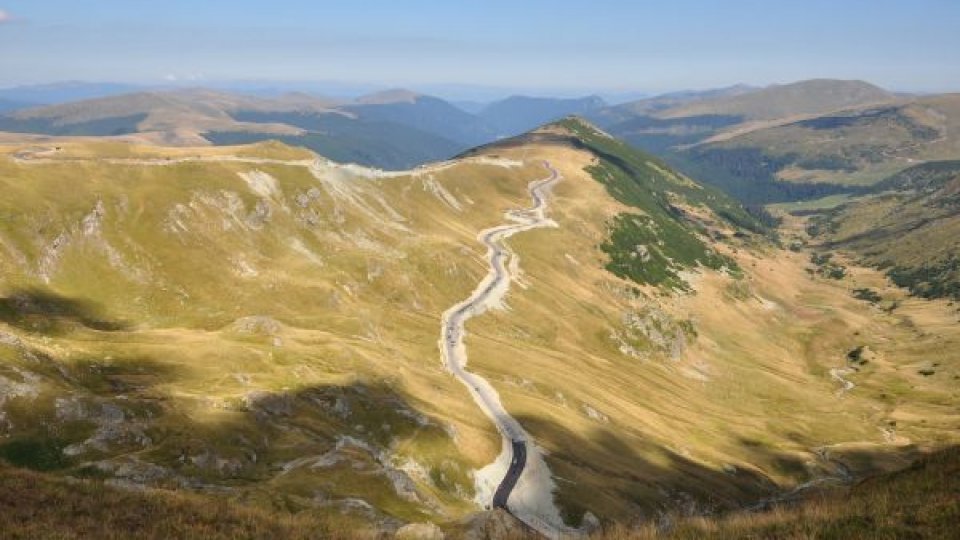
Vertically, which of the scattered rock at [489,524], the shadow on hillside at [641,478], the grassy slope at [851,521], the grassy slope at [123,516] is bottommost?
the shadow on hillside at [641,478]

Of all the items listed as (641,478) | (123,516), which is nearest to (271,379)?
(641,478)

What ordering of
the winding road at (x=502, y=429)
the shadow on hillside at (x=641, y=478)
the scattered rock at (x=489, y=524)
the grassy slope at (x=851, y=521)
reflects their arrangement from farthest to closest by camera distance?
1. the shadow on hillside at (x=641, y=478)
2. the winding road at (x=502, y=429)
3. the scattered rock at (x=489, y=524)
4. the grassy slope at (x=851, y=521)

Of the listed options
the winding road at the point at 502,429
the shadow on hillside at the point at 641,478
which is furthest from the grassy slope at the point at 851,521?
the winding road at the point at 502,429

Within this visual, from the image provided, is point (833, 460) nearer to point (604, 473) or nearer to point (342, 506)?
point (604, 473)

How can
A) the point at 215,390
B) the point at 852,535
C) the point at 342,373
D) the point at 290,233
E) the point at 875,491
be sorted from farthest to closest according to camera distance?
the point at 290,233 → the point at 342,373 → the point at 215,390 → the point at 875,491 → the point at 852,535

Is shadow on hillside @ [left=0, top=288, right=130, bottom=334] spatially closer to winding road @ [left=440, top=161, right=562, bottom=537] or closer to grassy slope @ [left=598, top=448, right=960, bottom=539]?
winding road @ [left=440, top=161, right=562, bottom=537]

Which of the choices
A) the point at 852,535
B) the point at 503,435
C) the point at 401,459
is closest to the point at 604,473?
the point at 503,435

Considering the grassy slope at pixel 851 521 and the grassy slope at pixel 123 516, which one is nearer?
the grassy slope at pixel 851 521

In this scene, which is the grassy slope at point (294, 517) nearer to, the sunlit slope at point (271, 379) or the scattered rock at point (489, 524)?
the scattered rock at point (489, 524)
